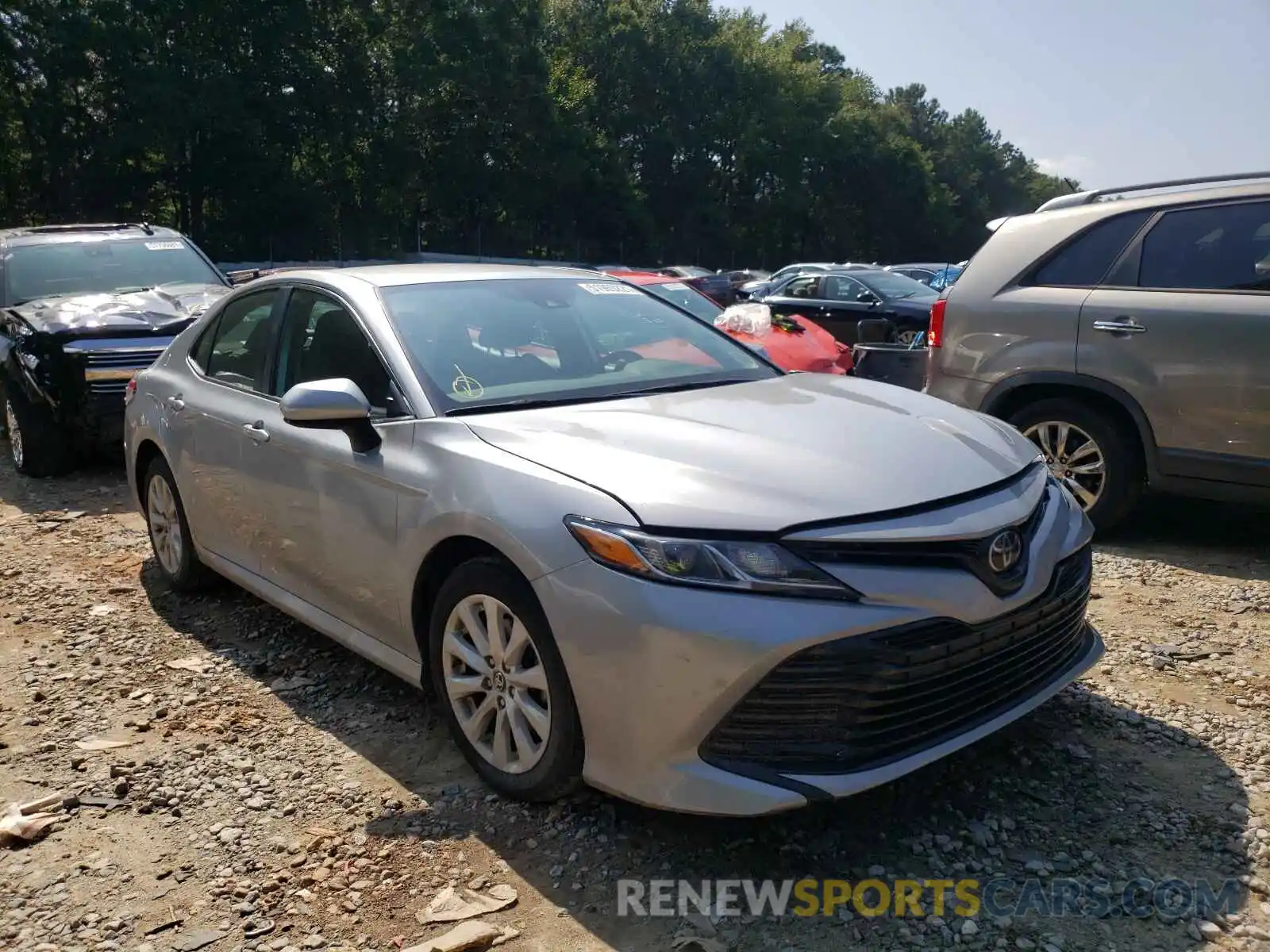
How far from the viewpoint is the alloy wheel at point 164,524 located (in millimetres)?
4984

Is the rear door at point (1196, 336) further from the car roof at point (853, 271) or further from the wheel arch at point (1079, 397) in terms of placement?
the car roof at point (853, 271)

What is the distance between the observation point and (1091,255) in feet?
18.1

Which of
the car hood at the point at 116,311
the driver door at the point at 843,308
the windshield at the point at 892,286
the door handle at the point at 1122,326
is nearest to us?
the door handle at the point at 1122,326

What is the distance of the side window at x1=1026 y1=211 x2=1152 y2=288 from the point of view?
17.7 feet

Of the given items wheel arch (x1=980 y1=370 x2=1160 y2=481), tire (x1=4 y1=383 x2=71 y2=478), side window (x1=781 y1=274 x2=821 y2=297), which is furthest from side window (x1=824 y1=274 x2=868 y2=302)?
tire (x1=4 y1=383 x2=71 y2=478)

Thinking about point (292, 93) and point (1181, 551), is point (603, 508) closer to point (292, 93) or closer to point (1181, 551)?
point (1181, 551)

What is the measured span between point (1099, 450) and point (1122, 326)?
0.63 meters

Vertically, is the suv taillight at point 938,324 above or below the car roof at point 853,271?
below

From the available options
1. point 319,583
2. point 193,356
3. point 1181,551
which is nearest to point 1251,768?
point 1181,551

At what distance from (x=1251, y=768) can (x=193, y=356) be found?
4.50 metres

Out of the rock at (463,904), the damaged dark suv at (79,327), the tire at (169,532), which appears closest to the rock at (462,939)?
the rock at (463,904)

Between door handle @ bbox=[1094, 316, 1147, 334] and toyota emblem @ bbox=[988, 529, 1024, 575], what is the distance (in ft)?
9.54

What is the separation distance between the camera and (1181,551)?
17.6 ft

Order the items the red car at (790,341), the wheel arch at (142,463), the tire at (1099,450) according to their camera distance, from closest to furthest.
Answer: the wheel arch at (142,463) → the tire at (1099,450) → the red car at (790,341)
